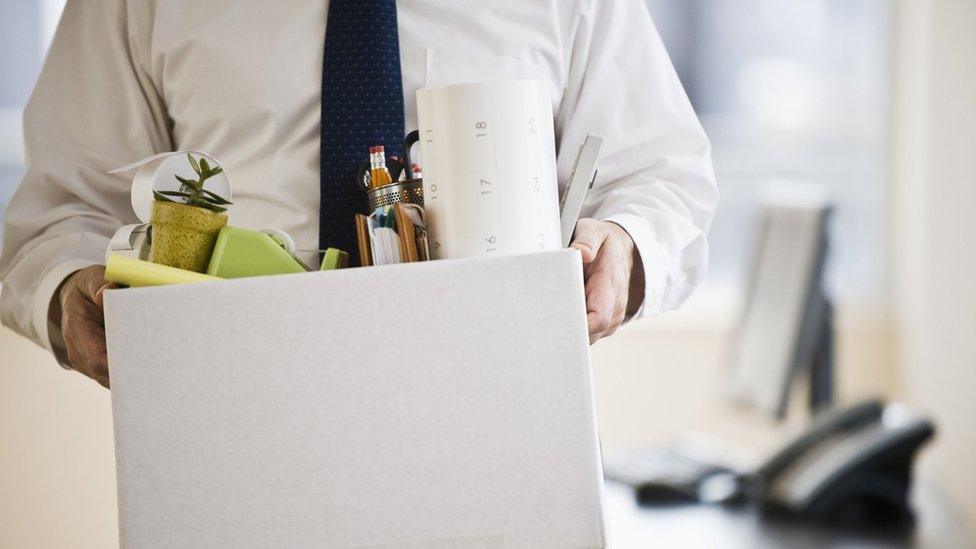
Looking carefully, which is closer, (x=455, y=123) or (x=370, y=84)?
(x=455, y=123)

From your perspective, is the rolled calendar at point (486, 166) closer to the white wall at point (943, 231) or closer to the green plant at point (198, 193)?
the green plant at point (198, 193)

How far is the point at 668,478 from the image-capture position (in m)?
2.01

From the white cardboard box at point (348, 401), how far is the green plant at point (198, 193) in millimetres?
113

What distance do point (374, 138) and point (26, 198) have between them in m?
0.43

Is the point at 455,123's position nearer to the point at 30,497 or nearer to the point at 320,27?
the point at 320,27

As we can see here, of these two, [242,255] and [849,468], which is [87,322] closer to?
[242,255]

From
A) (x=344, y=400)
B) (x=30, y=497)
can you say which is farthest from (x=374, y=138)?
(x=30, y=497)

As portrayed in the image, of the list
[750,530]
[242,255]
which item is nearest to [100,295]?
[242,255]

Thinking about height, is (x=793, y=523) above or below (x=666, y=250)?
below

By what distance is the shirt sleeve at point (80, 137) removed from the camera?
110cm

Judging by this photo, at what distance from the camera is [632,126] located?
111 centimetres

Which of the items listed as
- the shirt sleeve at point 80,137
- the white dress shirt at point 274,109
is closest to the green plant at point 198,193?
the white dress shirt at point 274,109

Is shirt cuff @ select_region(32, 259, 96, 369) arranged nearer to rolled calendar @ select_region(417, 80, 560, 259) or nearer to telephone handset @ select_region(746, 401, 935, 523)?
rolled calendar @ select_region(417, 80, 560, 259)

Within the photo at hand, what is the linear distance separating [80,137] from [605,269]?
656 millimetres
